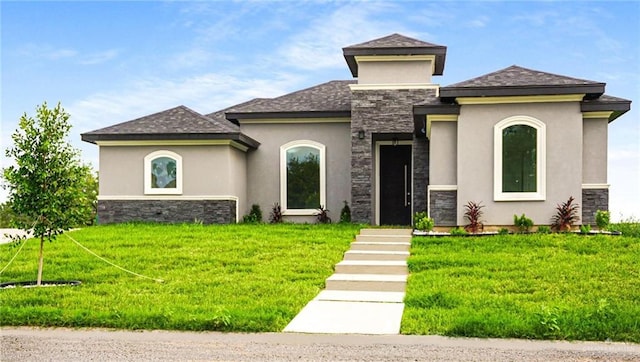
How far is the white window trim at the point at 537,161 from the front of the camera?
14461 millimetres

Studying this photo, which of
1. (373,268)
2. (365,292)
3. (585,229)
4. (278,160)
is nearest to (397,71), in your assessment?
(278,160)

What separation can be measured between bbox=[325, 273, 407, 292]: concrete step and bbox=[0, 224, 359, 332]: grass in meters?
0.21

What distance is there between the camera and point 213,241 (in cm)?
1359

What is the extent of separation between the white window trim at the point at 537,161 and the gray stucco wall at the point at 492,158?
3.4 inches

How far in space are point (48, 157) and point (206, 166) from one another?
7.61 meters

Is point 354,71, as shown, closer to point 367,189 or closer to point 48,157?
point 367,189

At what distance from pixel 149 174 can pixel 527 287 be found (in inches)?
459

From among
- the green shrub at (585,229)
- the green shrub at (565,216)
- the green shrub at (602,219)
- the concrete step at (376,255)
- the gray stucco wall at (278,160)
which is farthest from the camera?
the gray stucco wall at (278,160)

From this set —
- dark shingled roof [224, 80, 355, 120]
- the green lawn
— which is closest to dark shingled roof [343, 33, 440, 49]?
dark shingled roof [224, 80, 355, 120]

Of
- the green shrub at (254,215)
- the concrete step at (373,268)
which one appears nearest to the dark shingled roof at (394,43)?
the green shrub at (254,215)

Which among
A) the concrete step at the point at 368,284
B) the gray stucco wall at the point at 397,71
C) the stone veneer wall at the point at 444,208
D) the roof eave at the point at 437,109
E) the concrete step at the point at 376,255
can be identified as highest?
the gray stucco wall at the point at 397,71

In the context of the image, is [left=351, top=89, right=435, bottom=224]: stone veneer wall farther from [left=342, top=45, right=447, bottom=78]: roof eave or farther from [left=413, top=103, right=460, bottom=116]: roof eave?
[left=413, top=103, right=460, bottom=116]: roof eave

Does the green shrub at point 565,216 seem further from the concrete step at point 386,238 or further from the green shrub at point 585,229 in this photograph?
the concrete step at point 386,238

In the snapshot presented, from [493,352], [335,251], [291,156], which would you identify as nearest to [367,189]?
[291,156]
